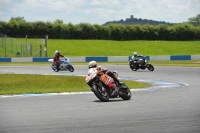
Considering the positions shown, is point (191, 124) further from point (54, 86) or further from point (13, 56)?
point (13, 56)

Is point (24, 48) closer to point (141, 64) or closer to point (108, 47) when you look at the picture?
point (108, 47)

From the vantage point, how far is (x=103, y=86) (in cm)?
1238

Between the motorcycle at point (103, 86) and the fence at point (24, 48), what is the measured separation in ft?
76.7

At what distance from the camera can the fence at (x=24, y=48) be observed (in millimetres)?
36594

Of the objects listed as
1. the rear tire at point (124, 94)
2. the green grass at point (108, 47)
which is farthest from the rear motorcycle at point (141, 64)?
the rear tire at point (124, 94)

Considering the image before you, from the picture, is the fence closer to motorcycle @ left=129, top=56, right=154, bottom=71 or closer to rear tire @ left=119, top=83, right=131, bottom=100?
motorcycle @ left=129, top=56, right=154, bottom=71

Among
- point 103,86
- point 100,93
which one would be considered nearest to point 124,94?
point 103,86

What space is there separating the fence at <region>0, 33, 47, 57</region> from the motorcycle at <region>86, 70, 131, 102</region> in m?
23.4

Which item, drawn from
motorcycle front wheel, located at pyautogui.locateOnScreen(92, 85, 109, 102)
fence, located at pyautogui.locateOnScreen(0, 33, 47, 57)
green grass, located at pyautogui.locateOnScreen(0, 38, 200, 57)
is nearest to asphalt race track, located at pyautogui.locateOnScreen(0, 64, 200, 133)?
motorcycle front wheel, located at pyautogui.locateOnScreen(92, 85, 109, 102)

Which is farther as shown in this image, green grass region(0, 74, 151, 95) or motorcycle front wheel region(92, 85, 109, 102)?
green grass region(0, 74, 151, 95)

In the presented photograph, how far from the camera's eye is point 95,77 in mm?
12016

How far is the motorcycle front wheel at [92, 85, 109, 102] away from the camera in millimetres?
11992

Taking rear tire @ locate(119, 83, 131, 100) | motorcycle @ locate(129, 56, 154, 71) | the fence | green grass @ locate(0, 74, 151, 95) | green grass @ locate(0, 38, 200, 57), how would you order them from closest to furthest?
rear tire @ locate(119, 83, 131, 100)
green grass @ locate(0, 74, 151, 95)
motorcycle @ locate(129, 56, 154, 71)
the fence
green grass @ locate(0, 38, 200, 57)

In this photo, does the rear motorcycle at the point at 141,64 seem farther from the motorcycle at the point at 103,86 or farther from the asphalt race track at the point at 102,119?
the asphalt race track at the point at 102,119
